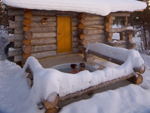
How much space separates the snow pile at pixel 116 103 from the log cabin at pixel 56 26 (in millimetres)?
3909

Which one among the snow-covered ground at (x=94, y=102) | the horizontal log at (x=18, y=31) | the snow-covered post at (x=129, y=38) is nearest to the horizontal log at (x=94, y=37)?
the snow-covered post at (x=129, y=38)

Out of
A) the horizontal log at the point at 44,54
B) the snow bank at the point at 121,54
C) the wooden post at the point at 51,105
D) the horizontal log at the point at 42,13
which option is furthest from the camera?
the horizontal log at the point at 44,54

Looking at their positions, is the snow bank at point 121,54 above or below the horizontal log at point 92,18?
below

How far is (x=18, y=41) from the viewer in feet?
22.5

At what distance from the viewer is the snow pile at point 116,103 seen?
10.7ft

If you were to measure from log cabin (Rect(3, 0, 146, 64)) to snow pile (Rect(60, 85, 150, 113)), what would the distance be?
3909 mm

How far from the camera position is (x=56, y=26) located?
25.9 feet

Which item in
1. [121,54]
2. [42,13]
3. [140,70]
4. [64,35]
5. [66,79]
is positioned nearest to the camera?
[66,79]

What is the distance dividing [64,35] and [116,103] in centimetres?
554

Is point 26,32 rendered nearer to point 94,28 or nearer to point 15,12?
point 15,12

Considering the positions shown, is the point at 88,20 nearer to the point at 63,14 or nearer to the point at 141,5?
the point at 63,14

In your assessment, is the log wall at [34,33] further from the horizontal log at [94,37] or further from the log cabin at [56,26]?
the horizontal log at [94,37]

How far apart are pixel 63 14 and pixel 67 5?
1693 mm

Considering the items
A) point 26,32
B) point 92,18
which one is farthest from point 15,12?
point 92,18
